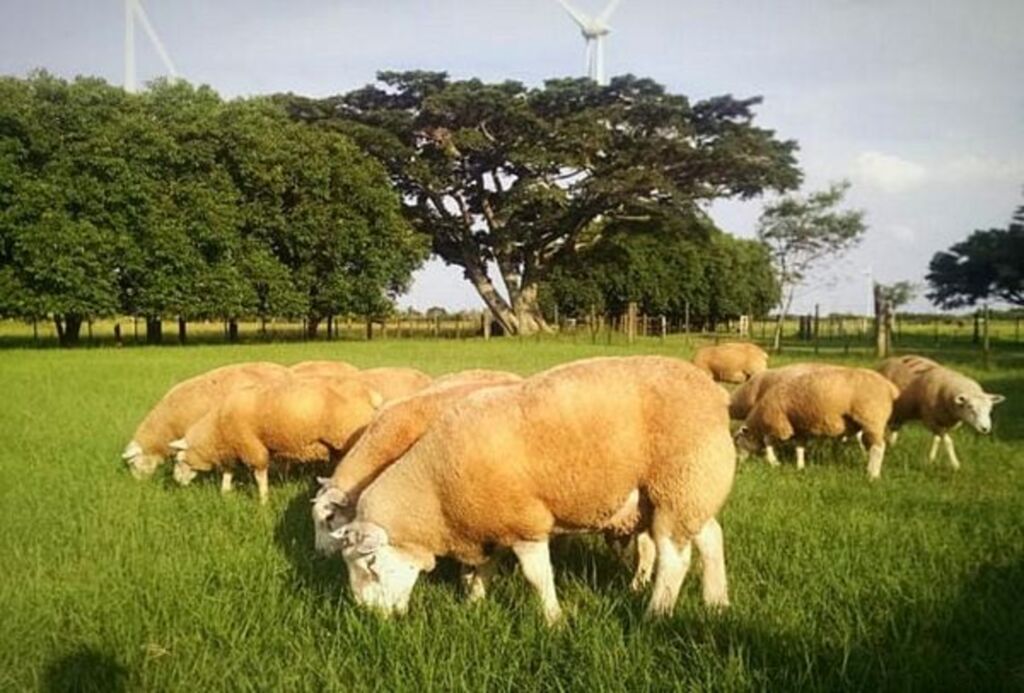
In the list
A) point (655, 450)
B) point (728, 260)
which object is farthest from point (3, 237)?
point (728, 260)

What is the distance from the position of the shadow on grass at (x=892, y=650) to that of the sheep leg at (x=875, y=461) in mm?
5198

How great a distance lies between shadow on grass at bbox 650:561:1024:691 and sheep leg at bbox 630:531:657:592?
1106 millimetres

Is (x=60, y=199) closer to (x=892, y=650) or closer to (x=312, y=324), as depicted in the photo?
(x=312, y=324)

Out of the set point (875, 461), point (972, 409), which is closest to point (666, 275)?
point (972, 409)

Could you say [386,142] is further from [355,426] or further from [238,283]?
[355,426]

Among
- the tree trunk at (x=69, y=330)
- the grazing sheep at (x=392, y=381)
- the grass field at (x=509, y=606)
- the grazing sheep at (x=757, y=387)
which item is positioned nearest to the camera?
the grass field at (x=509, y=606)

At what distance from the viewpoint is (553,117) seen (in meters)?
44.7

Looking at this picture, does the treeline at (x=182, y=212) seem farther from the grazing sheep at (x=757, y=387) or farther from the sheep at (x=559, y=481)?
the sheep at (x=559, y=481)

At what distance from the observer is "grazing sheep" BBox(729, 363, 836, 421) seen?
43.2ft

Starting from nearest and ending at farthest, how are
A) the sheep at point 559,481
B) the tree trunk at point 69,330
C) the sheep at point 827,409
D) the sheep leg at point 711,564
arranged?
the sheep at point 559,481 → the sheep leg at point 711,564 → the sheep at point 827,409 → the tree trunk at point 69,330

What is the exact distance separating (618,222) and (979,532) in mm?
44546

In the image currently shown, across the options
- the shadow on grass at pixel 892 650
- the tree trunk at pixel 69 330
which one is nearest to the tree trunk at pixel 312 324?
the tree trunk at pixel 69 330

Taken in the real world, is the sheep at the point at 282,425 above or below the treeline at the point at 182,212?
below

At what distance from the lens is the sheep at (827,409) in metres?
11.5
